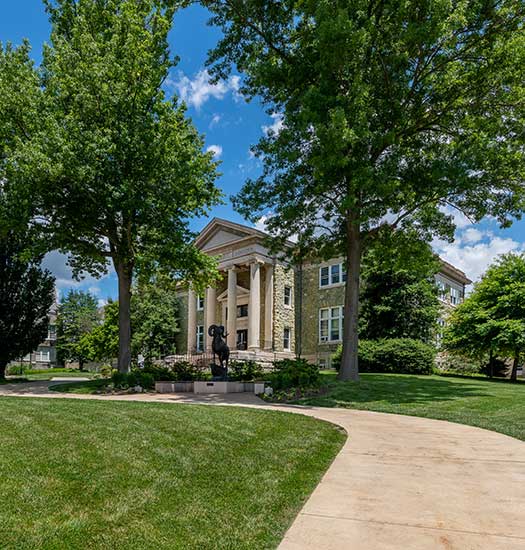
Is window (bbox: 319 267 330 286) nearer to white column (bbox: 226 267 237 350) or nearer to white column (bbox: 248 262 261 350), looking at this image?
white column (bbox: 248 262 261 350)

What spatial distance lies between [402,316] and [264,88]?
15600 mm

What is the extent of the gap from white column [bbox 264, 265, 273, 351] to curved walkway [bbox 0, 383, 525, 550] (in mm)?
23843

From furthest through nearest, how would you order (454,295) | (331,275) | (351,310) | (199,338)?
(454,295) < (199,338) < (331,275) < (351,310)

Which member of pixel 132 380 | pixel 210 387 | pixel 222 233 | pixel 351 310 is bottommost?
pixel 210 387

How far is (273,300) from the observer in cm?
3189

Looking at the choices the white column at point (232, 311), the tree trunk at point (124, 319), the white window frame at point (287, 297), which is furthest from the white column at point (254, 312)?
the tree trunk at point (124, 319)

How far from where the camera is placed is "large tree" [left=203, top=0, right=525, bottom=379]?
13414 mm

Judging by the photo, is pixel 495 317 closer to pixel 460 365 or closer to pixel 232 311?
pixel 460 365

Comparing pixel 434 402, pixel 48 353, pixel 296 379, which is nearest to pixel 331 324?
pixel 296 379

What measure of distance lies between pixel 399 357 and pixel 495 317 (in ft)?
18.3

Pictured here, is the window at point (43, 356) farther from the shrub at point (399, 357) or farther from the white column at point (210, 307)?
the shrub at point (399, 357)

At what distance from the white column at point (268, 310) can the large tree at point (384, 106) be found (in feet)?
45.7

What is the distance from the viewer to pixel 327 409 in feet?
36.1

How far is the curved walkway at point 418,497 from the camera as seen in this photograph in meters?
3.29
